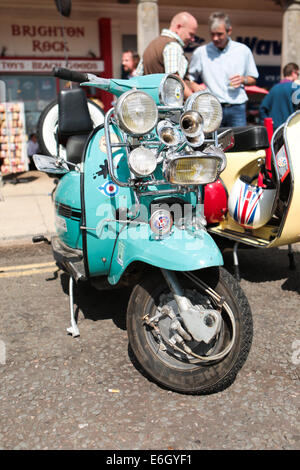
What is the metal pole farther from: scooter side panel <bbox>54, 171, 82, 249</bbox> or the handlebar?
the handlebar

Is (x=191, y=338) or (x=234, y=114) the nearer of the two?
(x=191, y=338)

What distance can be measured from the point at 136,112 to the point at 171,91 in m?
0.38

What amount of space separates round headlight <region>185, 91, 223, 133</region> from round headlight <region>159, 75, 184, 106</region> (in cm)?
13

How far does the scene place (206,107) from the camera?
2518 millimetres

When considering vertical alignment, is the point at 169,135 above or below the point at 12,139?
above

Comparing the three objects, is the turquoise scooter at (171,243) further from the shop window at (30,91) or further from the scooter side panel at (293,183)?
the shop window at (30,91)

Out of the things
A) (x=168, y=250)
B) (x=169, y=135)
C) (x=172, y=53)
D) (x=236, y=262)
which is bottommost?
(x=236, y=262)

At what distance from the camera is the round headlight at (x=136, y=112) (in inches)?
90.0

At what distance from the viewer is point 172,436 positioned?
7.01 ft

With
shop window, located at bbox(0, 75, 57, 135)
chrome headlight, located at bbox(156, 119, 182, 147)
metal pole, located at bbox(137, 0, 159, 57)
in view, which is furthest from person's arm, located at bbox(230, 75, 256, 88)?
shop window, located at bbox(0, 75, 57, 135)

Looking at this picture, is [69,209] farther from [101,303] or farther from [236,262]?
[236,262]

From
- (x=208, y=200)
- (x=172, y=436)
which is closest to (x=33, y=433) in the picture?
(x=172, y=436)

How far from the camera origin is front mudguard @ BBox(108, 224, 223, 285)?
2.29 metres

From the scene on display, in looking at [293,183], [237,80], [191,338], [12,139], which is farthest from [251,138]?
[12,139]
